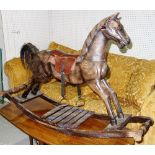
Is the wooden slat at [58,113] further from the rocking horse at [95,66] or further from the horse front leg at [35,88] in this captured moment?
the horse front leg at [35,88]

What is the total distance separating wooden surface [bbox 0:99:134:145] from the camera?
1685 millimetres

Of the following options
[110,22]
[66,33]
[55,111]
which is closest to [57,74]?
[55,111]

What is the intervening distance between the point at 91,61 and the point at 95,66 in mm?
47

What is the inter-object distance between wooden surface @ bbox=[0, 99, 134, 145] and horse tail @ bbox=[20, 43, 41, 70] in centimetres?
34

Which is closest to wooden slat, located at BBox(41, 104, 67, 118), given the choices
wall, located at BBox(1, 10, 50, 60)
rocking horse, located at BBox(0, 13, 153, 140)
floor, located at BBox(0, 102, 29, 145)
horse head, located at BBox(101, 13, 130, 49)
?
rocking horse, located at BBox(0, 13, 153, 140)

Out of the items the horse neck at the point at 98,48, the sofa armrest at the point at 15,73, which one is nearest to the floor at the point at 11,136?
the sofa armrest at the point at 15,73

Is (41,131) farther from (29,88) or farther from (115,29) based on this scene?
(115,29)

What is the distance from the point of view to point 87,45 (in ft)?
5.85

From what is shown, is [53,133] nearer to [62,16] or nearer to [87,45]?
[87,45]

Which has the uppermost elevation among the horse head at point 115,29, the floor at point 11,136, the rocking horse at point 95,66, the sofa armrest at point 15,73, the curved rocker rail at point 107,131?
the horse head at point 115,29

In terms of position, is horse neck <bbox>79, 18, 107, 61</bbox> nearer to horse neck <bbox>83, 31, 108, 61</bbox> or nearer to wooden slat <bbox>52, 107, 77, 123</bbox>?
horse neck <bbox>83, 31, 108, 61</bbox>

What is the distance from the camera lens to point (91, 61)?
5.80 feet

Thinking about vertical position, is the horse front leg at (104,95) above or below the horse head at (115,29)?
below

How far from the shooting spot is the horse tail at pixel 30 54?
2.04 metres
